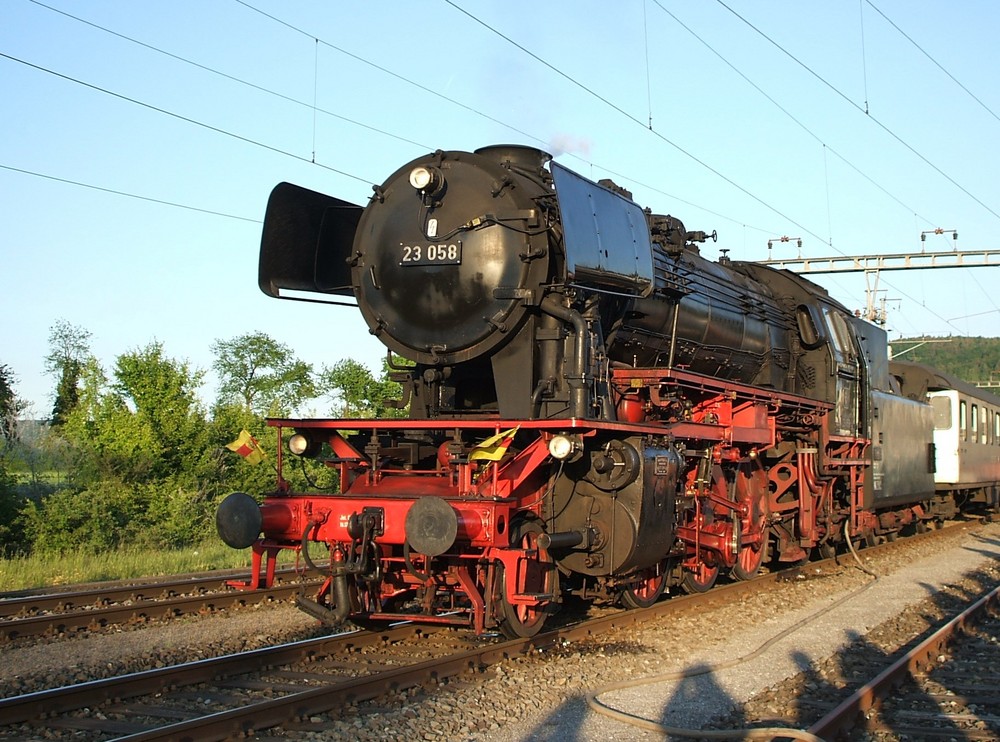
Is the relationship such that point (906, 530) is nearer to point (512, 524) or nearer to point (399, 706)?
point (512, 524)

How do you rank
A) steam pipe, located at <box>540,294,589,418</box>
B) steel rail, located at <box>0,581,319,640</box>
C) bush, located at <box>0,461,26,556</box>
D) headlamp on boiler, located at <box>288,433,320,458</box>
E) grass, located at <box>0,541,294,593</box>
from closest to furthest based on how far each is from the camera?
steam pipe, located at <box>540,294,589,418</box>, headlamp on boiler, located at <box>288,433,320,458</box>, steel rail, located at <box>0,581,319,640</box>, grass, located at <box>0,541,294,593</box>, bush, located at <box>0,461,26,556</box>

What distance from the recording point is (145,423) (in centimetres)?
1966

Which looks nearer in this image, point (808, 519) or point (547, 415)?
point (547, 415)

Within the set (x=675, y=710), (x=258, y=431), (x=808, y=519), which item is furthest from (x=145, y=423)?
(x=675, y=710)

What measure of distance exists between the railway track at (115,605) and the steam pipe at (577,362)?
8.97 ft

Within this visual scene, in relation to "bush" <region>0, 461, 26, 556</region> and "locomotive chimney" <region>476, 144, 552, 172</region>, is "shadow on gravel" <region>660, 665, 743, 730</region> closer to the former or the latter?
"locomotive chimney" <region>476, 144, 552, 172</region>

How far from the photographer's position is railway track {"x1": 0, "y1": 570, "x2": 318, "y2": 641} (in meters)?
8.07

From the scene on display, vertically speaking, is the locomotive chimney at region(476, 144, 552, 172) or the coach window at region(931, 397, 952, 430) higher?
the locomotive chimney at region(476, 144, 552, 172)

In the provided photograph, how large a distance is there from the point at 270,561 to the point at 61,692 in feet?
6.55

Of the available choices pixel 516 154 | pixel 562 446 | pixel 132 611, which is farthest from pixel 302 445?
pixel 516 154

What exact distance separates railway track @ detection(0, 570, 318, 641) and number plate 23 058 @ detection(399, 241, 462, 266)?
2749 mm

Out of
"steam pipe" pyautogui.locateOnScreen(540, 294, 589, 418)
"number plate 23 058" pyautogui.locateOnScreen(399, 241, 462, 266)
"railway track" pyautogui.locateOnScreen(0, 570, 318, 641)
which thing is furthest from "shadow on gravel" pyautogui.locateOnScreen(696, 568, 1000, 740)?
"railway track" pyautogui.locateOnScreen(0, 570, 318, 641)

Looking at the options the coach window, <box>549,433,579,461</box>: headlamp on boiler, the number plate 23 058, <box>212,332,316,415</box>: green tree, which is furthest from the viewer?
<box>212,332,316,415</box>: green tree

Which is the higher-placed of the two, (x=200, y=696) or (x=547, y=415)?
(x=547, y=415)
